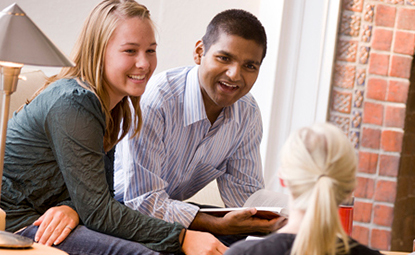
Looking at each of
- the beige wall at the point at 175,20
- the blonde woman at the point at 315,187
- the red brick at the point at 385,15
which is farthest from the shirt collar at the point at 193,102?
the red brick at the point at 385,15

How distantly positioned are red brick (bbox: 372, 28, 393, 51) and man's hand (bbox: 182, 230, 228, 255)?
5.22 ft

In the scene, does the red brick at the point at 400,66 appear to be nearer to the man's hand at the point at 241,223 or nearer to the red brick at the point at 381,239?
the red brick at the point at 381,239

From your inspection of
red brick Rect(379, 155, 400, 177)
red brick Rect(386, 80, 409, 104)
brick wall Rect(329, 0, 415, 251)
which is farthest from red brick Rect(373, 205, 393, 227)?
red brick Rect(386, 80, 409, 104)

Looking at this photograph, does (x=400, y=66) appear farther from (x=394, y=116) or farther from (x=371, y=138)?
(x=371, y=138)

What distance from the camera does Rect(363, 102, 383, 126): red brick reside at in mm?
2750

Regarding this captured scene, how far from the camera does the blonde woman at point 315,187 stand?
896 millimetres

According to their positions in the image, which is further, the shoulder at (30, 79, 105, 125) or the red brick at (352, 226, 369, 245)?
the red brick at (352, 226, 369, 245)

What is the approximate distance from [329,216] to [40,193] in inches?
34.3

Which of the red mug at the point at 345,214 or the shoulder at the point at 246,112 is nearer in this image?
the red mug at the point at 345,214

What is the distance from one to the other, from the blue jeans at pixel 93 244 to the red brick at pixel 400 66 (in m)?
1.73

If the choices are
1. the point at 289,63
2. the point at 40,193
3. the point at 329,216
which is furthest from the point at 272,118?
the point at 329,216

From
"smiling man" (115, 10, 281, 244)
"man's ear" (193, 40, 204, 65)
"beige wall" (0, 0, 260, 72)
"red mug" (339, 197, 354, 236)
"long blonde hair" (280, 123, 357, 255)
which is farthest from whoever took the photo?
"beige wall" (0, 0, 260, 72)

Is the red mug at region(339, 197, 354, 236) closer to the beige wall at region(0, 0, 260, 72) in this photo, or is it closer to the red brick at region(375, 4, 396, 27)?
the beige wall at region(0, 0, 260, 72)

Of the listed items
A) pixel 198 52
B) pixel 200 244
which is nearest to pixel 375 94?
pixel 198 52
